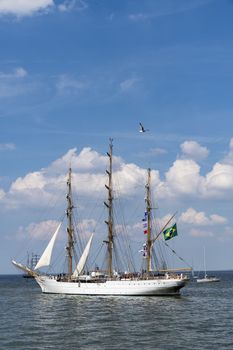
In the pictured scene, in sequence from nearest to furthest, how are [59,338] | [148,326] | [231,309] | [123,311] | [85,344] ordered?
[85,344] < [59,338] < [148,326] < [123,311] < [231,309]

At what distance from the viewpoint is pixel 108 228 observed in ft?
317

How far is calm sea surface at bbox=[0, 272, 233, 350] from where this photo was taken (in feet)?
137

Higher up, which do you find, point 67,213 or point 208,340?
point 67,213

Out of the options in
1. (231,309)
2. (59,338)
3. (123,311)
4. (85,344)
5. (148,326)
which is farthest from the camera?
(231,309)

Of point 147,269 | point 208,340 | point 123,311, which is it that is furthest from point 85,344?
point 147,269

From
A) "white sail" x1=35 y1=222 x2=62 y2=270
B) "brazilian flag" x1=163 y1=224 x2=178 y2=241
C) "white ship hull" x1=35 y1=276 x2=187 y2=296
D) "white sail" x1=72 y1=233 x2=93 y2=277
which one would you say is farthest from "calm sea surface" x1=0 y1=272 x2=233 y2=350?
"white sail" x1=35 y1=222 x2=62 y2=270

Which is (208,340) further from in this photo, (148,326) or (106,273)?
(106,273)

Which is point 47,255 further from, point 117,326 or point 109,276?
point 117,326

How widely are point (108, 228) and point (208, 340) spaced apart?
178 ft

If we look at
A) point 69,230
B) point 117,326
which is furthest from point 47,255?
point 117,326

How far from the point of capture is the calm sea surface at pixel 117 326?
41.8 metres

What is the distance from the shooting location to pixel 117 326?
2030 inches

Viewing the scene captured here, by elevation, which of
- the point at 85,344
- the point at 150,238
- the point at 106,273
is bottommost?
the point at 85,344

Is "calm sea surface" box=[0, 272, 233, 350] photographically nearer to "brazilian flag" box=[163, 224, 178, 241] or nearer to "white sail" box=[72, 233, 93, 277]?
"brazilian flag" box=[163, 224, 178, 241]
